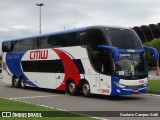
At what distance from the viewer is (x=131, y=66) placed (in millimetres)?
19203

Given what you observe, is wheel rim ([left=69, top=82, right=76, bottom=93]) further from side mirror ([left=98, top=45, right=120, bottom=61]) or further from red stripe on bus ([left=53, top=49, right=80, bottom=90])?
side mirror ([left=98, top=45, right=120, bottom=61])

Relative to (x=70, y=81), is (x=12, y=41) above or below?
above

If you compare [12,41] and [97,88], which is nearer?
[97,88]

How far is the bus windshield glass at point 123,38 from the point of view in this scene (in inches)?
762

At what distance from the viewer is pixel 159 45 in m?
68.6

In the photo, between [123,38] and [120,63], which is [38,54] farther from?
[120,63]

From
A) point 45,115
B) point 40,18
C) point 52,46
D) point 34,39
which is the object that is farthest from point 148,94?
point 40,18

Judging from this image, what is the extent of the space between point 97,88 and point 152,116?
22.9ft

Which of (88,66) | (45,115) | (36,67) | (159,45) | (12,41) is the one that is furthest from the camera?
(159,45)

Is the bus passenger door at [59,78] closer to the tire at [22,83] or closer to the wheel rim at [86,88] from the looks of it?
the wheel rim at [86,88]

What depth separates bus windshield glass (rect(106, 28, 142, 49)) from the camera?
1936 cm

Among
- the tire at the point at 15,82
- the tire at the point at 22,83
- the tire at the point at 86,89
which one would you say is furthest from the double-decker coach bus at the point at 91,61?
the tire at the point at 15,82

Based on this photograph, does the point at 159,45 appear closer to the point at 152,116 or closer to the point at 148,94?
the point at 148,94

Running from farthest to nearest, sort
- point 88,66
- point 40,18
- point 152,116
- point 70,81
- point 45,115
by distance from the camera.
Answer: point 40,18, point 70,81, point 88,66, point 152,116, point 45,115
